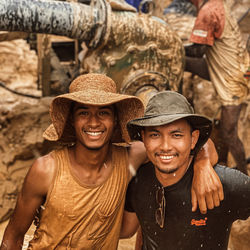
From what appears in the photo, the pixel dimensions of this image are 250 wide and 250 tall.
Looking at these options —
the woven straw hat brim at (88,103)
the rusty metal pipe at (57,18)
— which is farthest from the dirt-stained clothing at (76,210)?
the rusty metal pipe at (57,18)

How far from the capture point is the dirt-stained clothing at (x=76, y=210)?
7.54ft

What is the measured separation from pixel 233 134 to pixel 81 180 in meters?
3.74

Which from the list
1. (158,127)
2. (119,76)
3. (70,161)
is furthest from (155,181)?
(119,76)

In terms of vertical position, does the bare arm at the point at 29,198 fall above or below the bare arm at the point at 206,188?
below

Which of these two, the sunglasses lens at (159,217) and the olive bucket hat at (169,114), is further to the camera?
the sunglasses lens at (159,217)

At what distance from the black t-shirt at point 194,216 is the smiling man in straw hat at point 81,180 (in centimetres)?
34

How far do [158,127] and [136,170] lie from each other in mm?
590

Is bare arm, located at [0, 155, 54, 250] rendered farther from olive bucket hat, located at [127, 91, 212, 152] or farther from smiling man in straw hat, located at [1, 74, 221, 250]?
olive bucket hat, located at [127, 91, 212, 152]

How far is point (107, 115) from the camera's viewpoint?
89.4 inches

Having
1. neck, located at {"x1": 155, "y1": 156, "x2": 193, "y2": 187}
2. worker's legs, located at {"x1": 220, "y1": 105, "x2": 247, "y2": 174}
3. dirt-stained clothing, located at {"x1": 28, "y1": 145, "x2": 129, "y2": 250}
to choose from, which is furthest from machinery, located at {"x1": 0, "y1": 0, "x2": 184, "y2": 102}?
neck, located at {"x1": 155, "y1": 156, "x2": 193, "y2": 187}

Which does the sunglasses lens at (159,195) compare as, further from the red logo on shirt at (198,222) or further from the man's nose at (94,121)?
the man's nose at (94,121)

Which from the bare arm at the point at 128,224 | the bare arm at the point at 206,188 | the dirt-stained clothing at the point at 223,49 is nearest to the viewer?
the bare arm at the point at 206,188

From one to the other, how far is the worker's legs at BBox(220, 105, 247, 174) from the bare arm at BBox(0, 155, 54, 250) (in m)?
3.82

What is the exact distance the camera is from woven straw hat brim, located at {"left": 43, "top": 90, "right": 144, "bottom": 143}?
2.14m
